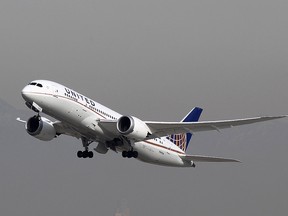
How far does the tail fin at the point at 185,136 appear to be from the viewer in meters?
57.7

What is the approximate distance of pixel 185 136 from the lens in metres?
60.0

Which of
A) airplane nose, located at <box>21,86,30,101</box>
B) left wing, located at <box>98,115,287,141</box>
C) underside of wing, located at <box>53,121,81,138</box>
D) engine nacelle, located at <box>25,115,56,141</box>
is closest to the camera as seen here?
airplane nose, located at <box>21,86,30,101</box>

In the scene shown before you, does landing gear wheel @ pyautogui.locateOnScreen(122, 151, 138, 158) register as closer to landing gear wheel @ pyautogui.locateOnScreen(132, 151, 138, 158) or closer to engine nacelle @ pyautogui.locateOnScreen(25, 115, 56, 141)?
landing gear wheel @ pyautogui.locateOnScreen(132, 151, 138, 158)

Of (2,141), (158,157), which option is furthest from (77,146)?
(158,157)

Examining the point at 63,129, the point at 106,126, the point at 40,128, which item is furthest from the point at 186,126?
the point at 40,128

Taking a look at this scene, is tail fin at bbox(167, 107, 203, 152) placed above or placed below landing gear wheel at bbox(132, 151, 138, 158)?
above

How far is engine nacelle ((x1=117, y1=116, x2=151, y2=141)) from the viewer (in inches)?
1929

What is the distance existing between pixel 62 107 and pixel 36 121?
5653mm

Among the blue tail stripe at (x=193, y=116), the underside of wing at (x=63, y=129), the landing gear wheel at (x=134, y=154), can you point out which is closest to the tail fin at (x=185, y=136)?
the blue tail stripe at (x=193, y=116)

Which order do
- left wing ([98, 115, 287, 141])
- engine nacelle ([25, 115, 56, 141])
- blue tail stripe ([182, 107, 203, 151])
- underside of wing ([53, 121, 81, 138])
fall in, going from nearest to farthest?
left wing ([98, 115, 287, 141]) < underside of wing ([53, 121, 81, 138]) < engine nacelle ([25, 115, 56, 141]) < blue tail stripe ([182, 107, 203, 151])

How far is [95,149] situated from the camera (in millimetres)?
Answer: 53531

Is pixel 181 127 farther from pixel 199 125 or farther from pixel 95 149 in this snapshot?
pixel 95 149

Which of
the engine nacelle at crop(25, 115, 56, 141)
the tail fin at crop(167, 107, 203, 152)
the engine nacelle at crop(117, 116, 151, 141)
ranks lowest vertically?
the engine nacelle at crop(117, 116, 151, 141)

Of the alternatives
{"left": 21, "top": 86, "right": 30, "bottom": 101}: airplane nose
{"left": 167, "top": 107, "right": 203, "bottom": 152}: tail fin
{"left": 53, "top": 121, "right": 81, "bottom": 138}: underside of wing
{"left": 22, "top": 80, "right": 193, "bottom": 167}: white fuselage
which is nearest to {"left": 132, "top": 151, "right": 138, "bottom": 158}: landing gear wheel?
{"left": 22, "top": 80, "right": 193, "bottom": 167}: white fuselage
